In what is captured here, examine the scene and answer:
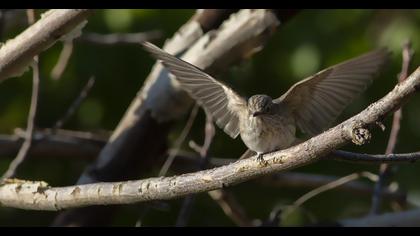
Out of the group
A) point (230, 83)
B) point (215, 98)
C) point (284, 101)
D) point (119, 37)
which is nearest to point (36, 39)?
point (215, 98)

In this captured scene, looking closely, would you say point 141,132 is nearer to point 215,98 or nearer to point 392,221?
point 215,98

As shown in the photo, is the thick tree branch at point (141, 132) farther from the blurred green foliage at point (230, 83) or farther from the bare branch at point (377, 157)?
the bare branch at point (377, 157)

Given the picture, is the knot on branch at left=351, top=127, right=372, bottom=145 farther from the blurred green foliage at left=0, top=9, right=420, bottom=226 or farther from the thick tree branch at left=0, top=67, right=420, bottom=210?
the blurred green foliage at left=0, top=9, right=420, bottom=226

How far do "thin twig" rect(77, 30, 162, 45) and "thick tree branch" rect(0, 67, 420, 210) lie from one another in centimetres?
129

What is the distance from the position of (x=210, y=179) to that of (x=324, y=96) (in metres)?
1.05

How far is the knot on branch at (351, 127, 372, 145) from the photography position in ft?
5.42

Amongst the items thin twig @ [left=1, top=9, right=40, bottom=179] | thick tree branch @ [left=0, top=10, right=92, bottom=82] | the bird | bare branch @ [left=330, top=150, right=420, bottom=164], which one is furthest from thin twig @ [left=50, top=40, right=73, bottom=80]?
bare branch @ [left=330, top=150, right=420, bottom=164]

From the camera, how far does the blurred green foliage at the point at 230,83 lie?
3.99 metres

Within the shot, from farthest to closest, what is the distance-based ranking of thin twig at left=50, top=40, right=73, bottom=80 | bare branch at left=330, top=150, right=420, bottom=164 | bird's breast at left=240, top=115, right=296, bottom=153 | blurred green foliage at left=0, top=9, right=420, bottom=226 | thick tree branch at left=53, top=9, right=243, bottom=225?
blurred green foliage at left=0, top=9, right=420, bottom=226 < thin twig at left=50, top=40, right=73, bottom=80 < thick tree branch at left=53, top=9, right=243, bottom=225 < bird's breast at left=240, top=115, right=296, bottom=153 < bare branch at left=330, top=150, right=420, bottom=164

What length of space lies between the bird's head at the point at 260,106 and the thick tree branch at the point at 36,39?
0.73 m

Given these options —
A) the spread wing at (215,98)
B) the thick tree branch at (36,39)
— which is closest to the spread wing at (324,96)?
the spread wing at (215,98)
